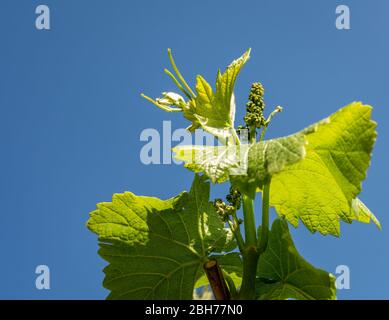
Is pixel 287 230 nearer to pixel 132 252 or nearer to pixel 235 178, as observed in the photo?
pixel 235 178

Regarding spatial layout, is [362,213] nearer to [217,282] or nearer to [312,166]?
[312,166]

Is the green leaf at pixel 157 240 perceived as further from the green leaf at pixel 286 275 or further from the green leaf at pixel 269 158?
the green leaf at pixel 269 158

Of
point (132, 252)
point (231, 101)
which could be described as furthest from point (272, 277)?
point (231, 101)

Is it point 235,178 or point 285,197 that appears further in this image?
point 285,197

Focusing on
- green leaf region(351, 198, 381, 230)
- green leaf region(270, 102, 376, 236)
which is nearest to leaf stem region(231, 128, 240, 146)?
green leaf region(270, 102, 376, 236)

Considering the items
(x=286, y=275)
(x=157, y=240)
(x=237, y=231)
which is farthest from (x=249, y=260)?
(x=157, y=240)
